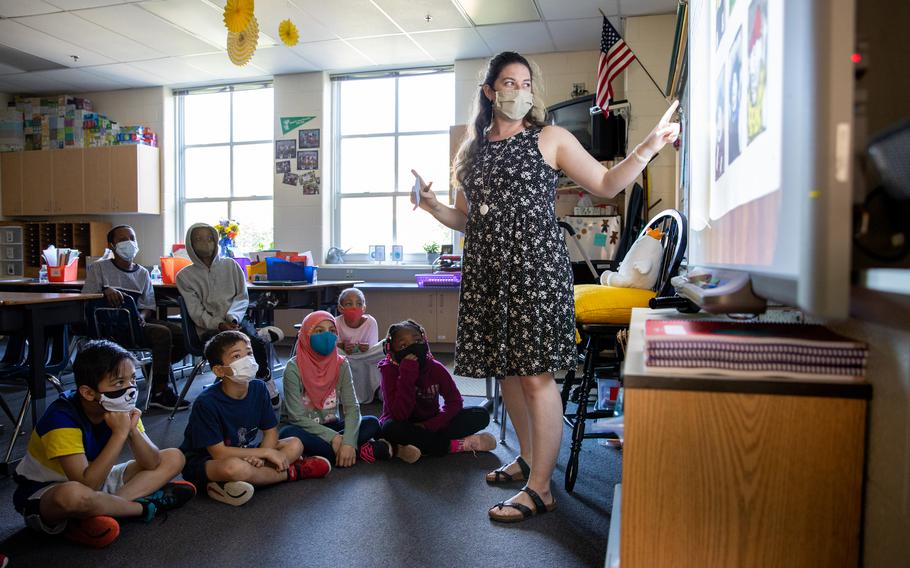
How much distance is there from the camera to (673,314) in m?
1.45

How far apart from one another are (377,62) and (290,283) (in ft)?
9.02

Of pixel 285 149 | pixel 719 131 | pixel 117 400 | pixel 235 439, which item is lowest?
pixel 235 439

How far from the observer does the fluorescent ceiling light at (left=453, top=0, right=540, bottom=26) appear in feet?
14.5

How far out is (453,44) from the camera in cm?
532

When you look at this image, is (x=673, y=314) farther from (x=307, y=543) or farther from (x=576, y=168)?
(x=307, y=543)

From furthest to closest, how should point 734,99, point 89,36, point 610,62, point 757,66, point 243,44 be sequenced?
point 89,36 → point 610,62 → point 243,44 → point 734,99 → point 757,66

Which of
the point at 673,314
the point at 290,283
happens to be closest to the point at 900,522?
the point at 673,314

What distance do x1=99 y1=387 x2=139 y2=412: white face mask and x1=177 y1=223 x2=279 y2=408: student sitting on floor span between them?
158 centimetres

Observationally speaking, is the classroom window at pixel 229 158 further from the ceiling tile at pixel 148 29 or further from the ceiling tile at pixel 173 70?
the ceiling tile at pixel 148 29

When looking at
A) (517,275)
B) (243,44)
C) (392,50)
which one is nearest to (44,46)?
(392,50)

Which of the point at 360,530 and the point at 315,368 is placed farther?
the point at 315,368

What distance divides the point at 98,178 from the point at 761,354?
23.2 ft

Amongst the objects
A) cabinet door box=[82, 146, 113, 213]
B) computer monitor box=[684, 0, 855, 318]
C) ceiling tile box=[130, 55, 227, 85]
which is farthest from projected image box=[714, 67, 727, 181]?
cabinet door box=[82, 146, 113, 213]

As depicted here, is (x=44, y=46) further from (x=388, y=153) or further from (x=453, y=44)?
(x=453, y=44)
